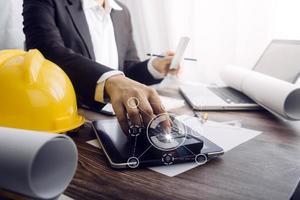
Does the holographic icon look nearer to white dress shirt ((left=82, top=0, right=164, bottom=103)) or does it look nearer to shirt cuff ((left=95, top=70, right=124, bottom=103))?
shirt cuff ((left=95, top=70, right=124, bottom=103))

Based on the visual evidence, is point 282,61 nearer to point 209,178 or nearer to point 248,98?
point 248,98

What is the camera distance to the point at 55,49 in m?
0.89

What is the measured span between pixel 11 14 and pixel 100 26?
1.38 ft

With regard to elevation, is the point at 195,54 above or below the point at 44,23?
below

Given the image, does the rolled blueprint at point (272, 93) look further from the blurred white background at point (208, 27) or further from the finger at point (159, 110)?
the blurred white background at point (208, 27)

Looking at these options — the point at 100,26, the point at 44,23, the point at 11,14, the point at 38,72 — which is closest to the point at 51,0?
the point at 44,23

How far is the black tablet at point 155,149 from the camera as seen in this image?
0.48 meters

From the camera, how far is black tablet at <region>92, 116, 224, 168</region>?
477 mm

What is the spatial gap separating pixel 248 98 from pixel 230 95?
0.07 m

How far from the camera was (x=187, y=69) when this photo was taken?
174cm

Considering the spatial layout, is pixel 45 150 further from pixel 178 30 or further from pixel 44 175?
pixel 178 30

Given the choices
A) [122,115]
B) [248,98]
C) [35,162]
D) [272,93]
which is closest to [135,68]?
[248,98]

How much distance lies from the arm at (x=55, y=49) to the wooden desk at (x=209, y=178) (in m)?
0.16

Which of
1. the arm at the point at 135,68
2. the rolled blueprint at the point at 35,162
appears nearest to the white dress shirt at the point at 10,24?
the arm at the point at 135,68
